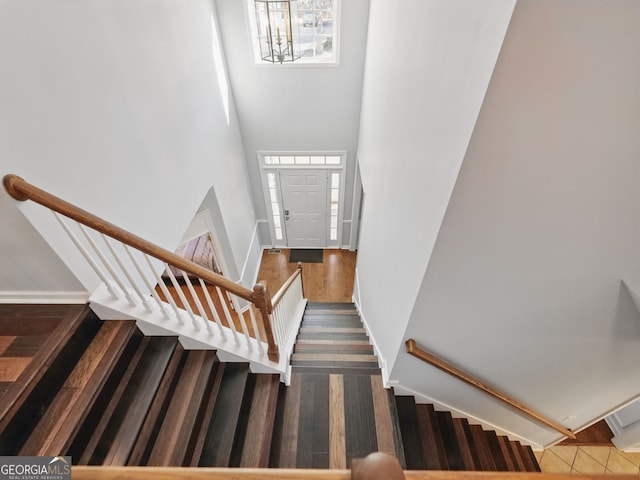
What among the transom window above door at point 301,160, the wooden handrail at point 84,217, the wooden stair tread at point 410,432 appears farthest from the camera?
the transom window above door at point 301,160

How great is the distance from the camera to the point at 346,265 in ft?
18.7

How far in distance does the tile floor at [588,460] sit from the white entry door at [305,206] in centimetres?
428

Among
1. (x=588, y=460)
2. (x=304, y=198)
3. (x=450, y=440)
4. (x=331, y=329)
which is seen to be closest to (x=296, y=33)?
(x=304, y=198)

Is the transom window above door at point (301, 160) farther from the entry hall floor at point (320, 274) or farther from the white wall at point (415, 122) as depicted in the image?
the white wall at point (415, 122)

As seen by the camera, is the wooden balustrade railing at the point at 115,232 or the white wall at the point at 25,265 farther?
the white wall at the point at 25,265

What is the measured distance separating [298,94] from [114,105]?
9.28 ft

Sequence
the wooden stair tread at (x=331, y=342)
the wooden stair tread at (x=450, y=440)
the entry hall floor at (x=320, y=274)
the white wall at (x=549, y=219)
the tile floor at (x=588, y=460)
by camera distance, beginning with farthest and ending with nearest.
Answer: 1. the entry hall floor at (x=320, y=274)
2. the wooden stair tread at (x=331, y=342)
3. the tile floor at (x=588, y=460)
4. the wooden stair tread at (x=450, y=440)
5. the white wall at (x=549, y=219)

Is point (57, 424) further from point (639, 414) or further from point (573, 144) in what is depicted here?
point (639, 414)

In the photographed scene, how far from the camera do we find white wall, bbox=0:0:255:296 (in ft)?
4.63

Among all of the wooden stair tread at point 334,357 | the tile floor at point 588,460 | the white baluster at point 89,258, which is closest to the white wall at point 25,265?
the white baluster at point 89,258

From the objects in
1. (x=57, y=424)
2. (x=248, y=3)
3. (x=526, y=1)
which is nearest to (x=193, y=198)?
(x=57, y=424)

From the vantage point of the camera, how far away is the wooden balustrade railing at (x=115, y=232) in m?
1.35

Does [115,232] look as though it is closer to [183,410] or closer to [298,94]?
[183,410]

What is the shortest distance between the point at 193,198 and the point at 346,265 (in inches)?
131
